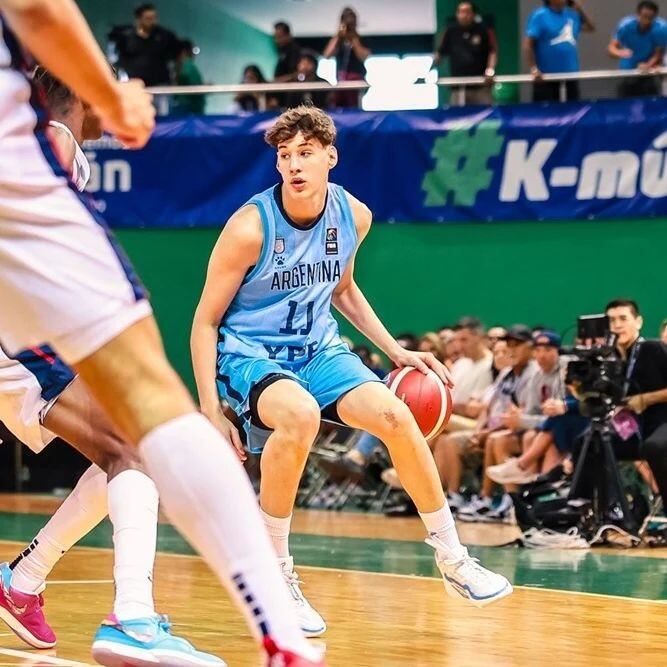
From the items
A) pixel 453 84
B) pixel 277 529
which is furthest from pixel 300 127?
pixel 453 84

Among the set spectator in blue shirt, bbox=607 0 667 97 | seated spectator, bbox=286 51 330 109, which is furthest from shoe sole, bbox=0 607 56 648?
spectator in blue shirt, bbox=607 0 667 97

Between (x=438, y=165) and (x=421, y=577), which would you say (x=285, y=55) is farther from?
(x=421, y=577)

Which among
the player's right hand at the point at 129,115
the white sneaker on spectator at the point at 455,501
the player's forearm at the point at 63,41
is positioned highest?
the player's forearm at the point at 63,41

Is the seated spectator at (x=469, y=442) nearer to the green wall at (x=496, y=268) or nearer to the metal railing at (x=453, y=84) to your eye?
the green wall at (x=496, y=268)

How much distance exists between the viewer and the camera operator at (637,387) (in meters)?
9.34

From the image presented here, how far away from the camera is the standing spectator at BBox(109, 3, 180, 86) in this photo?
48.5 feet

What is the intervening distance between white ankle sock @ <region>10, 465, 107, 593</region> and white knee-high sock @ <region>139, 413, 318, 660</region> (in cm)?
189

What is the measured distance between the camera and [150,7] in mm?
15188

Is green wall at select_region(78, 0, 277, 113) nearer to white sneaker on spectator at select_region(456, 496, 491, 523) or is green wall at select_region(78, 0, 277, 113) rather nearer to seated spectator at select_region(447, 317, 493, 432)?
seated spectator at select_region(447, 317, 493, 432)

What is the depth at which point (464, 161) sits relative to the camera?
13211mm

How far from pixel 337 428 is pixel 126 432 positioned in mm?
10454

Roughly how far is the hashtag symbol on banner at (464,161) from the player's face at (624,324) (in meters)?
3.82

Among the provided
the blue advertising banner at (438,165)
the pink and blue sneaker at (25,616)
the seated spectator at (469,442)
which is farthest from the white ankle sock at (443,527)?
the blue advertising banner at (438,165)

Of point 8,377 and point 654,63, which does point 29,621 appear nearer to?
point 8,377
